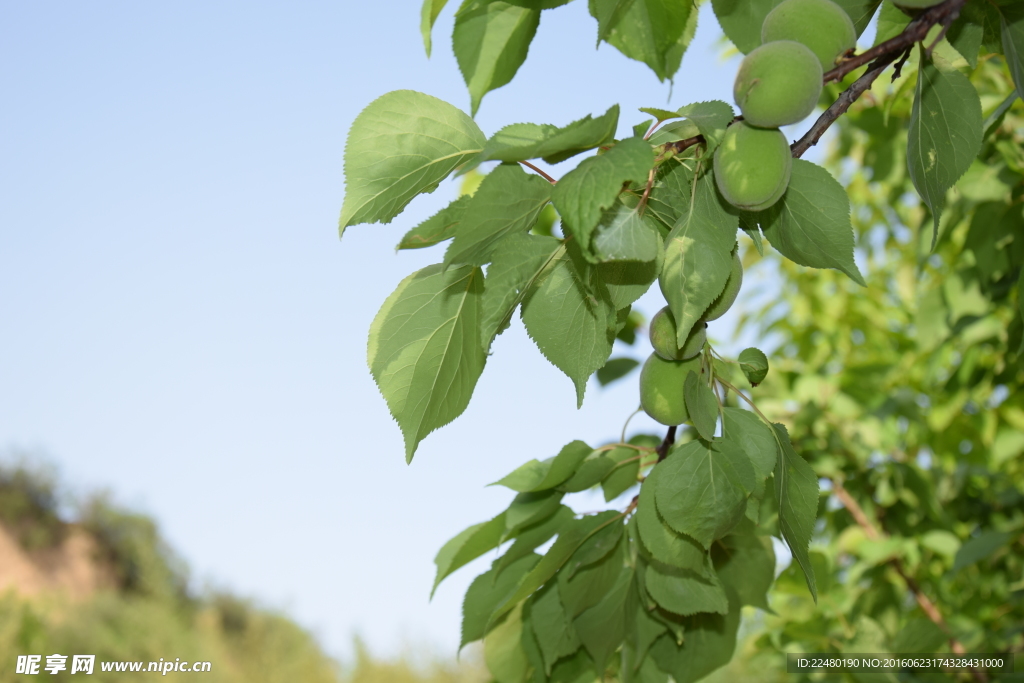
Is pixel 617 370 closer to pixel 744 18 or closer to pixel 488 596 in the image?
pixel 488 596

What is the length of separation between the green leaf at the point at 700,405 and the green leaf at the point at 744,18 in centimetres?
26

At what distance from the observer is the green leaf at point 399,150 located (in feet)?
1.46

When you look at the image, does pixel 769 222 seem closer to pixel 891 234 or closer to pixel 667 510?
pixel 667 510

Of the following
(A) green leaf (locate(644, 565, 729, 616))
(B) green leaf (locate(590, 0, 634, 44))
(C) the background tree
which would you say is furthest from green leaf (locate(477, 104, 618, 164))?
(A) green leaf (locate(644, 565, 729, 616))

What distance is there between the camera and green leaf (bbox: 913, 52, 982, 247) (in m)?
0.52

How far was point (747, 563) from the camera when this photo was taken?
0.67 metres

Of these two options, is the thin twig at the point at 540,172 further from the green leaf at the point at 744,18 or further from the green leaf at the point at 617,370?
the green leaf at the point at 617,370

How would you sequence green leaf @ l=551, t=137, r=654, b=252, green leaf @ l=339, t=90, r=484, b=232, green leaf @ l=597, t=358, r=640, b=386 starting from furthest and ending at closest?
green leaf @ l=597, t=358, r=640, b=386, green leaf @ l=339, t=90, r=484, b=232, green leaf @ l=551, t=137, r=654, b=252

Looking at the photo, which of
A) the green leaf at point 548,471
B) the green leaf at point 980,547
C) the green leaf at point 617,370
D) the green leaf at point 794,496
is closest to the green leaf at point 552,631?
the green leaf at point 548,471

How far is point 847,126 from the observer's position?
5.78 ft

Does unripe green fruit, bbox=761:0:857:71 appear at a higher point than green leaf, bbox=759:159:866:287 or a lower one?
higher

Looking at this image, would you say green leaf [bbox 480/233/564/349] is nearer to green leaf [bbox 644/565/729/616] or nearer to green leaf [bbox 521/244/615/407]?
green leaf [bbox 521/244/615/407]

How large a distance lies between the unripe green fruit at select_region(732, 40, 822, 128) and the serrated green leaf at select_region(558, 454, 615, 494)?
298 millimetres

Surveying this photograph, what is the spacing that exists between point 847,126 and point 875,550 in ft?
3.30
